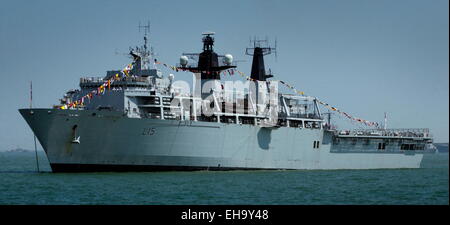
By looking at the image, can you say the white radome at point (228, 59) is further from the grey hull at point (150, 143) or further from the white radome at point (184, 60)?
the grey hull at point (150, 143)

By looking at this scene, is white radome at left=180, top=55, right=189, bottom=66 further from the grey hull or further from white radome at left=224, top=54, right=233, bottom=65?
the grey hull

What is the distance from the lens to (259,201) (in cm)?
2616

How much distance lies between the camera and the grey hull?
120 ft

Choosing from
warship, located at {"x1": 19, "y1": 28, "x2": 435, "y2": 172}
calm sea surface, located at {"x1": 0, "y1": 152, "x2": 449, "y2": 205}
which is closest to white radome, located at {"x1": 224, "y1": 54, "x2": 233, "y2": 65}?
warship, located at {"x1": 19, "y1": 28, "x2": 435, "y2": 172}

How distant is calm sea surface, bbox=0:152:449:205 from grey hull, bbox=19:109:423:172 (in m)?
1.28

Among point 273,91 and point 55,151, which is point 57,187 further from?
point 273,91

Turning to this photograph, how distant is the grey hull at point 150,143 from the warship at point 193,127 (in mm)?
59

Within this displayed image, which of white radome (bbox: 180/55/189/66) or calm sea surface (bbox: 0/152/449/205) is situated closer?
calm sea surface (bbox: 0/152/449/205)

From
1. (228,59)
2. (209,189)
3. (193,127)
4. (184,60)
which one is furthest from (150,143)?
(228,59)

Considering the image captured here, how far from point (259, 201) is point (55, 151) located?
1569cm

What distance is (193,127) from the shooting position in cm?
4000

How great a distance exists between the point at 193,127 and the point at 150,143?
3177 millimetres
